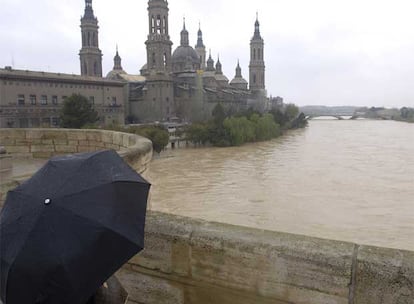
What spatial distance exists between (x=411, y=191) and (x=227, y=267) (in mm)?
24959

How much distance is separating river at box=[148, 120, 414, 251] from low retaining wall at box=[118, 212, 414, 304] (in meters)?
8.42

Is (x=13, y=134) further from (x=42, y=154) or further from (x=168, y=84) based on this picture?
(x=168, y=84)

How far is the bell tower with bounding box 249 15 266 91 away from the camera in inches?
4274

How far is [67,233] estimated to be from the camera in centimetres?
183

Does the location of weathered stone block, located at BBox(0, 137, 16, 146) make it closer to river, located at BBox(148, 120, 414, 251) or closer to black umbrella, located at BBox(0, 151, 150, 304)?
river, located at BBox(148, 120, 414, 251)

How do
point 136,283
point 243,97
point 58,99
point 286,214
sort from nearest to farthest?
point 136,283 → point 286,214 → point 58,99 → point 243,97

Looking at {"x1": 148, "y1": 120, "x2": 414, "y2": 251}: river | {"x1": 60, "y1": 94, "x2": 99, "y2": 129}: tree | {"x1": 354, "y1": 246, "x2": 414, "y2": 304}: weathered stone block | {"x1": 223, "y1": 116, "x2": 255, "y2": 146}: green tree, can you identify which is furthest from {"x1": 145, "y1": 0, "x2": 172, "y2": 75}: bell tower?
{"x1": 354, "y1": 246, "x2": 414, "y2": 304}: weathered stone block

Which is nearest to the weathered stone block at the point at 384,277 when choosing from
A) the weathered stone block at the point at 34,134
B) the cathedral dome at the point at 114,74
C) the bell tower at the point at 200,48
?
the weathered stone block at the point at 34,134

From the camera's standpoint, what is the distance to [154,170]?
35344 millimetres

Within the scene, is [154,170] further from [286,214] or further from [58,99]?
[58,99]

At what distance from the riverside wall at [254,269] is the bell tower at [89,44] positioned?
80419mm

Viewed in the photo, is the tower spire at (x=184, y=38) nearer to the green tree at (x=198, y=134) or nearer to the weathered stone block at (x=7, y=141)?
the green tree at (x=198, y=134)

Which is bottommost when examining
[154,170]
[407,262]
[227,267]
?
[154,170]

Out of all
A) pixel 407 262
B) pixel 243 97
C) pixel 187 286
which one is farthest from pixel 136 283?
pixel 243 97
